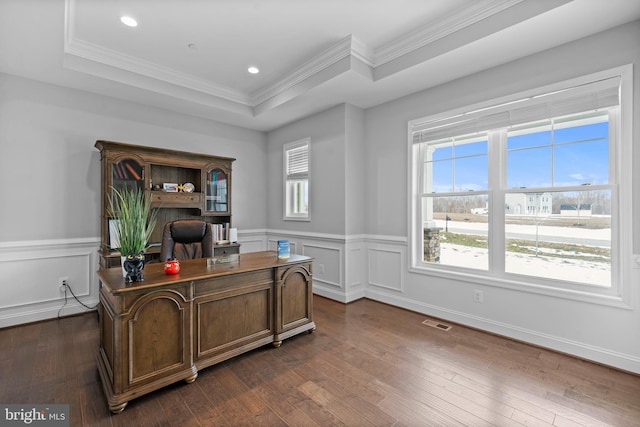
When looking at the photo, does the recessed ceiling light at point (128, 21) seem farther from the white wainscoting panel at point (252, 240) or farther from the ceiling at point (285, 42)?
the white wainscoting panel at point (252, 240)

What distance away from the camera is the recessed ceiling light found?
2.62 m

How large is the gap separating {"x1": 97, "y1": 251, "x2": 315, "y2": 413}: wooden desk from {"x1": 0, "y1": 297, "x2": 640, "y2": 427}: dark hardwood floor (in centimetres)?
12

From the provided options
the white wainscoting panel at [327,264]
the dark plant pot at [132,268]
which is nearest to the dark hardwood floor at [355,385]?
the dark plant pot at [132,268]

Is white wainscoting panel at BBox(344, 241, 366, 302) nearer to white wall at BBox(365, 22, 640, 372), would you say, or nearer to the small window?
white wall at BBox(365, 22, 640, 372)

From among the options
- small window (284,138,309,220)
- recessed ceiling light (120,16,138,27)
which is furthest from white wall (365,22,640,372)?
recessed ceiling light (120,16,138,27)

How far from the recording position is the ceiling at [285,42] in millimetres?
2355

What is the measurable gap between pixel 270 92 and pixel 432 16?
7.41 feet

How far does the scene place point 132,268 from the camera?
1.95 metres

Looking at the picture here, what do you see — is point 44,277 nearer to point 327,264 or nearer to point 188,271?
point 188,271

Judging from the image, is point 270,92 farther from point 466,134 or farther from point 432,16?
point 466,134

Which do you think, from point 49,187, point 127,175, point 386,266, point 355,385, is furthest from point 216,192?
point 355,385

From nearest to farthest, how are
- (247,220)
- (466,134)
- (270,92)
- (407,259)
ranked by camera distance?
(466,134) < (407,259) < (270,92) < (247,220)

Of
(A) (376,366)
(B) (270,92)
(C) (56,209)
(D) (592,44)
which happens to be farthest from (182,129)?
(D) (592,44)

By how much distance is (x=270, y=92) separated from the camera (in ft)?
13.5
